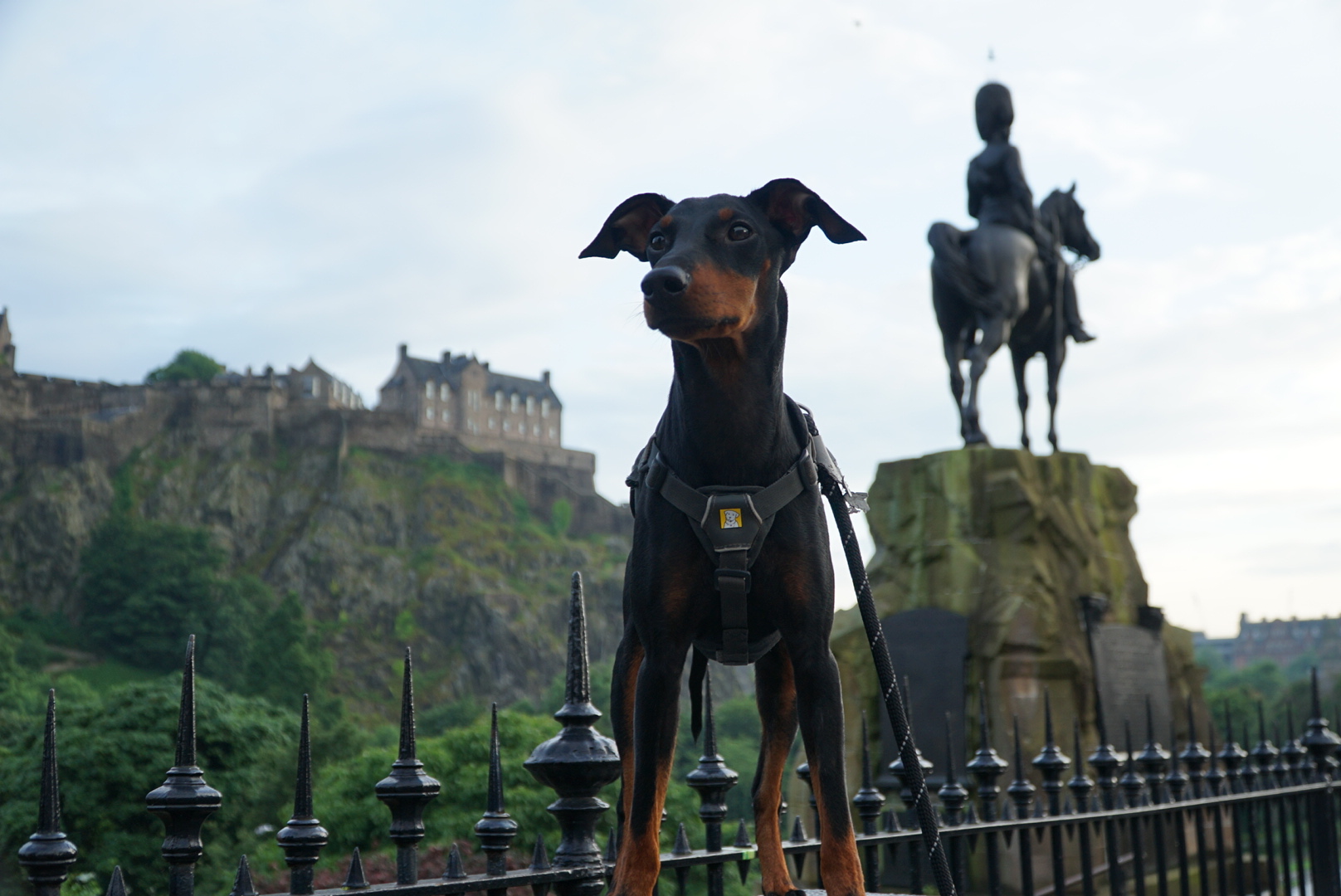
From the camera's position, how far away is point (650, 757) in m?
2.17

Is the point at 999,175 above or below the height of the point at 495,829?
above

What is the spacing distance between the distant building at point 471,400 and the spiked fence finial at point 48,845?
3144 inches

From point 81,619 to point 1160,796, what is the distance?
7102cm

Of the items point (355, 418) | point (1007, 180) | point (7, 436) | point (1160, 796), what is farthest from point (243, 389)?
point (1160, 796)

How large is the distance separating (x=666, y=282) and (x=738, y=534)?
1.52 feet

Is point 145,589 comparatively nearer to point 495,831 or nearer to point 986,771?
point 986,771

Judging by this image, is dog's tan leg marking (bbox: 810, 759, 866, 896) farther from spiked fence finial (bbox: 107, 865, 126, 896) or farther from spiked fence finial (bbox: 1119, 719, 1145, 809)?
spiked fence finial (bbox: 1119, 719, 1145, 809)

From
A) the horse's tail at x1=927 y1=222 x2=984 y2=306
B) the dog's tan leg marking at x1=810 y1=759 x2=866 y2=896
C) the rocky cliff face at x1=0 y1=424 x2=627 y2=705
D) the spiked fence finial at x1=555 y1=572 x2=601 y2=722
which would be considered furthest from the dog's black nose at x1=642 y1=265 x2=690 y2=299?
the rocky cliff face at x1=0 y1=424 x2=627 y2=705

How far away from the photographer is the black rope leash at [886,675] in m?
2.22

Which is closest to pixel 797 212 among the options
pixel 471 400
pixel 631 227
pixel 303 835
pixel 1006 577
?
pixel 631 227

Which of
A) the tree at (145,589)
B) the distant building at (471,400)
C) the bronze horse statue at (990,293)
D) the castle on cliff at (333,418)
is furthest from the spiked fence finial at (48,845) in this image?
the distant building at (471,400)

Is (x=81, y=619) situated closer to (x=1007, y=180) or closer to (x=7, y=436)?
(x=7, y=436)

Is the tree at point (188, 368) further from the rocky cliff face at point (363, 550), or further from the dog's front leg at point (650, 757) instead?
the dog's front leg at point (650, 757)

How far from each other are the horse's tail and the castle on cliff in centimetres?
6548
